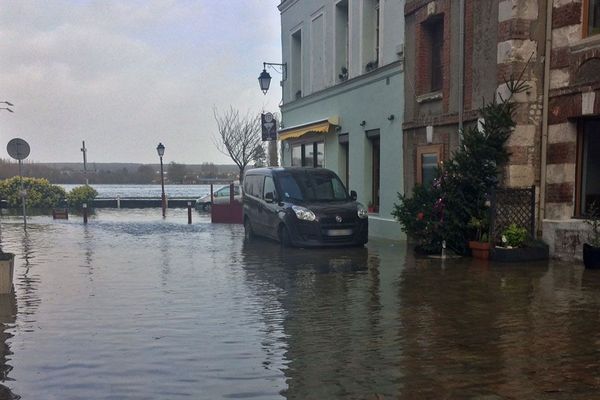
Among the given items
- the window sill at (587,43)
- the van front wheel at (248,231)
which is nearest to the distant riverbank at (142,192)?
the van front wheel at (248,231)

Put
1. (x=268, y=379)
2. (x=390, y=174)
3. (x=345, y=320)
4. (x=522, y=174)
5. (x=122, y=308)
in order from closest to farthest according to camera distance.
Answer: (x=268, y=379)
(x=345, y=320)
(x=122, y=308)
(x=522, y=174)
(x=390, y=174)

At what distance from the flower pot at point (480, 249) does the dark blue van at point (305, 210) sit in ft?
8.75

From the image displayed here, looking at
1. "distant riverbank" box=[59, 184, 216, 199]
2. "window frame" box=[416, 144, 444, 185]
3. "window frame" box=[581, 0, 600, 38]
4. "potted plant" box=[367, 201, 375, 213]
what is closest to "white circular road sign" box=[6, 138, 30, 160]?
"potted plant" box=[367, 201, 375, 213]

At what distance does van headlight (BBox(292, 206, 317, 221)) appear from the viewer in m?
12.5

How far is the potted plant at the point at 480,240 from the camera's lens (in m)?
10.7

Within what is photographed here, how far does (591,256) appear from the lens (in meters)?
9.49

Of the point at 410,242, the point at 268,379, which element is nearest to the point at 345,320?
the point at 268,379

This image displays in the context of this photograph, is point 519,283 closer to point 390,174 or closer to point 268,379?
point 268,379

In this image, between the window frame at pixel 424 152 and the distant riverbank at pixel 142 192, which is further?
the distant riverbank at pixel 142 192

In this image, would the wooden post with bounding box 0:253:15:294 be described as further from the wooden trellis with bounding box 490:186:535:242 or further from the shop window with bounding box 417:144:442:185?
the shop window with bounding box 417:144:442:185

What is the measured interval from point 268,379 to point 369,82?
13.5 metres

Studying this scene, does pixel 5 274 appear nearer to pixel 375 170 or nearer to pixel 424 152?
pixel 424 152

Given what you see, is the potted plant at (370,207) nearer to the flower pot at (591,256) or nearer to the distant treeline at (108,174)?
the flower pot at (591,256)

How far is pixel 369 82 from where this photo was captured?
1688 centimetres
